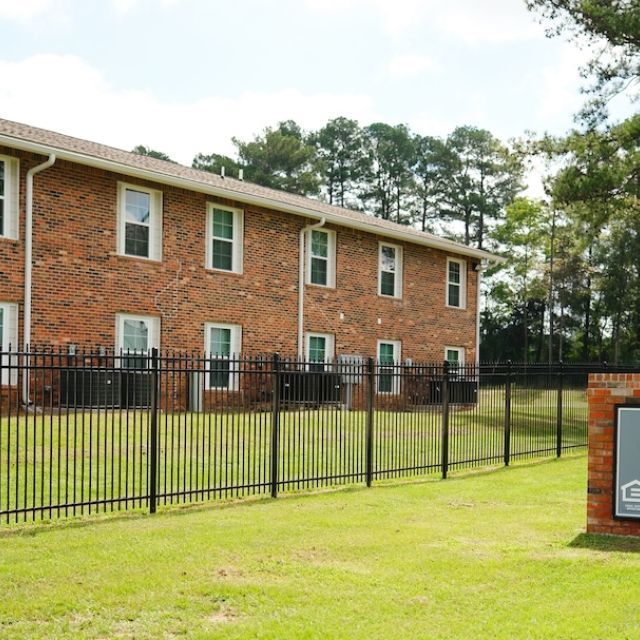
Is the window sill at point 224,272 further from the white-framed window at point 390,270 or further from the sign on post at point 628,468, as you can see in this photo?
the sign on post at point 628,468

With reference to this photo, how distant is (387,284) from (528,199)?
30201mm

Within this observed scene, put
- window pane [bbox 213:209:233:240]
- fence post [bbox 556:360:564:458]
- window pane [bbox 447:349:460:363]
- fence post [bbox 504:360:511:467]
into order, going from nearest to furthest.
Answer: fence post [bbox 504:360:511:467], fence post [bbox 556:360:564:458], window pane [bbox 213:209:233:240], window pane [bbox 447:349:460:363]

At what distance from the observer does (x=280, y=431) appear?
12797mm

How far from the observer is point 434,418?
13648 millimetres

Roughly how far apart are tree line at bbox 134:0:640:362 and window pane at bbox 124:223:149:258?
11.1 m

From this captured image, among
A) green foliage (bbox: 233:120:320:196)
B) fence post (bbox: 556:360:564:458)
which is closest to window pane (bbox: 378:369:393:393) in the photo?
fence post (bbox: 556:360:564:458)

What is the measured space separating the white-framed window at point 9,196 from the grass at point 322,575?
868 cm

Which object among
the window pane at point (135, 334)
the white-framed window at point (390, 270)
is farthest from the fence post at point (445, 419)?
the white-framed window at point (390, 270)

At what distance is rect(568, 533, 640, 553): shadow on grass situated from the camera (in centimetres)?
771

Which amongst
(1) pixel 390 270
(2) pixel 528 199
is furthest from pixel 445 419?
(2) pixel 528 199

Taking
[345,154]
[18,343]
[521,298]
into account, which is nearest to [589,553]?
[18,343]

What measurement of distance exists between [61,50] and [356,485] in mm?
25573

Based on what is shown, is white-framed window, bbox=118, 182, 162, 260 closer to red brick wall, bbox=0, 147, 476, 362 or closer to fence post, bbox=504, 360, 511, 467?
red brick wall, bbox=0, 147, 476, 362

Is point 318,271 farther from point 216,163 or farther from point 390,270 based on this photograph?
point 216,163
